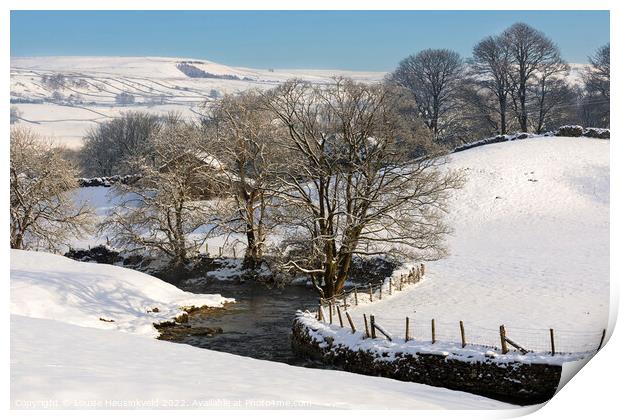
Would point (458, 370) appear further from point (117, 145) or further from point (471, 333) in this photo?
point (117, 145)

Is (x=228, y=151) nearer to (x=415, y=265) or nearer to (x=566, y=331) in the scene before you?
(x=415, y=265)

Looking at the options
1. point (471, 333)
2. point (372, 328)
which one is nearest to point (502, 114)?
point (471, 333)

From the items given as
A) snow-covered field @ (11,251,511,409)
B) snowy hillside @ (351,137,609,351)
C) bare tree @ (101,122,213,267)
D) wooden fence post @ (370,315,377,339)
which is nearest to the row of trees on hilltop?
snowy hillside @ (351,137,609,351)

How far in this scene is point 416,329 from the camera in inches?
595

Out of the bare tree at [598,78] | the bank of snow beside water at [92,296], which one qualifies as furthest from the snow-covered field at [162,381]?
the bare tree at [598,78]

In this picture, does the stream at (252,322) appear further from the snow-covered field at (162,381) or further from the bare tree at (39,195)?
the bare tree at (39,195)

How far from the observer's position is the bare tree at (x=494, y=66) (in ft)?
70.9

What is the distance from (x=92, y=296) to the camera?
19.5 meters

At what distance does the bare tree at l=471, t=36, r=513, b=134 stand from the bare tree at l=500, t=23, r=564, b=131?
0.24 meters

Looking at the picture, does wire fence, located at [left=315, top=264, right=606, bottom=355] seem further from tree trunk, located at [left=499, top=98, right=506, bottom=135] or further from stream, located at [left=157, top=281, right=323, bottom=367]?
tree trunk, located at [left=499, top=98, right=506, bottom=135]

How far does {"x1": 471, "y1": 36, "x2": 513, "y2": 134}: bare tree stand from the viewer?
21605 mm

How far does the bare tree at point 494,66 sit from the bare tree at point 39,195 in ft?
61.5

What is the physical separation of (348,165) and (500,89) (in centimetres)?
1200
